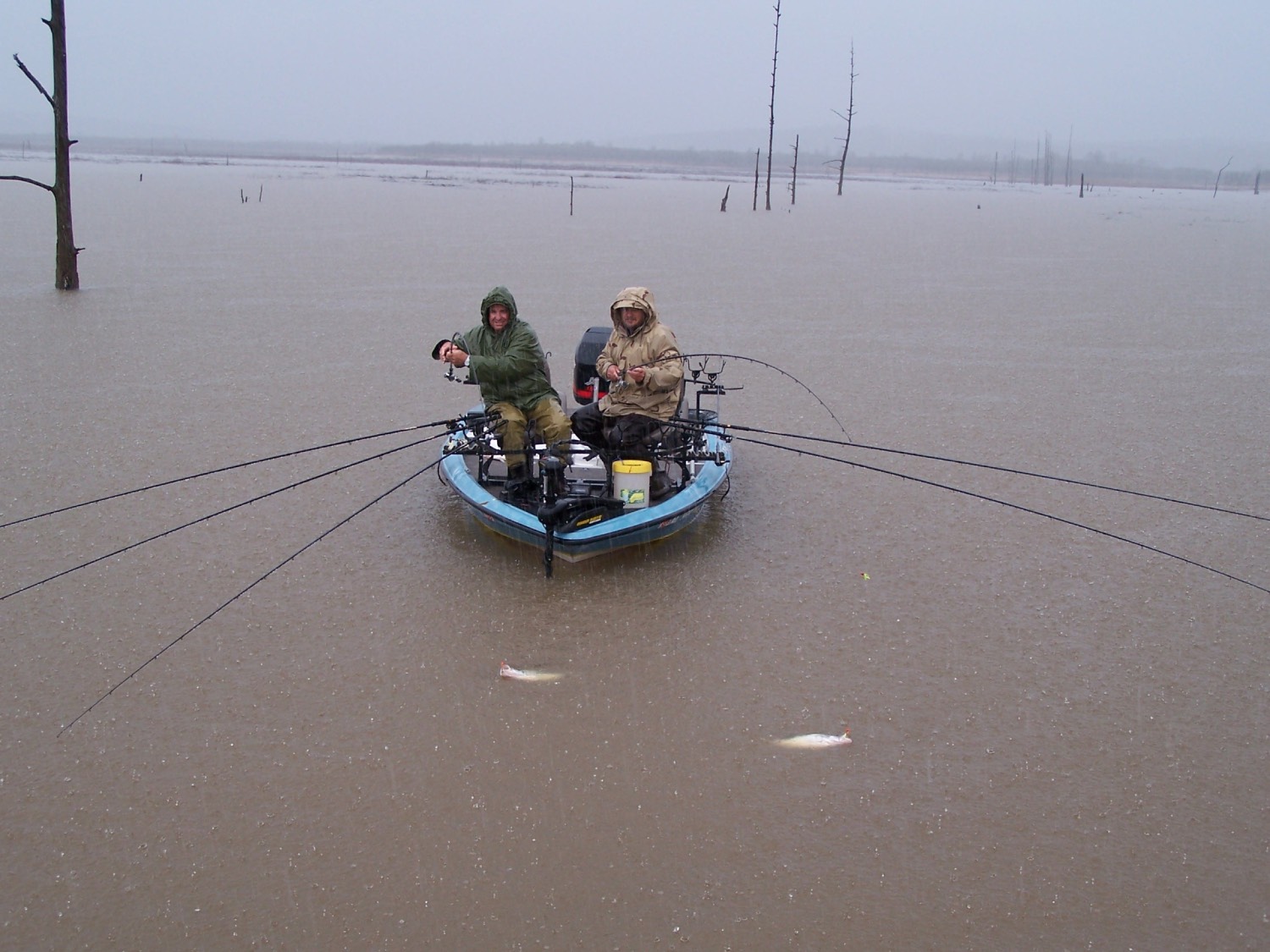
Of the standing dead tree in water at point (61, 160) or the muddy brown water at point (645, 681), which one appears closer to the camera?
the muddy brown water at point (645, 681)

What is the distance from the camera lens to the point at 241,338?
1101cm

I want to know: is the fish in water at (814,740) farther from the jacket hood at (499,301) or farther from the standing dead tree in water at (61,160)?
the standing dead tree in water at (61,160)

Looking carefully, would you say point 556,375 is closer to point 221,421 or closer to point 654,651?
point 221,421

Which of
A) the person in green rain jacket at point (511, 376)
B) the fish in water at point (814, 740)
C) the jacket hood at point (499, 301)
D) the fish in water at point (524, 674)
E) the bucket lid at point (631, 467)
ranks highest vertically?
the jacket hood at point (499, 301)

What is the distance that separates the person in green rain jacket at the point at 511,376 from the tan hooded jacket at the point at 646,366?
334 millimetres

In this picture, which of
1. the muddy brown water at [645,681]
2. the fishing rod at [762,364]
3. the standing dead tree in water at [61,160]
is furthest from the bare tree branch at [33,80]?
the fishing rod at [762,364]

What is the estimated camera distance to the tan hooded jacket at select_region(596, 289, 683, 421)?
6086mm

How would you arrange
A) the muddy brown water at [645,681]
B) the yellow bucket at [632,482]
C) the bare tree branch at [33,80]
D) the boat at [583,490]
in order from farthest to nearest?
1. the bare tree branch at [33,80]
2. the yellow bucket at [632,482]
3. the boat at [583,490]
4. the muddy brown water at [645,681]

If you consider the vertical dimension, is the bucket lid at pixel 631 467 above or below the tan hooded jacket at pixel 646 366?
below

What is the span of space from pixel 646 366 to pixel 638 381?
132 millimetres

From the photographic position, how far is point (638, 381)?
19.8ft

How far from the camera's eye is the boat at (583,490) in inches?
217

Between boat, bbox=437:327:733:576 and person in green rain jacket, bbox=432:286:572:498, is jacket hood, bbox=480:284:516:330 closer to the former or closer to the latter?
person in green rain jacket, bbox=432:286:572:498

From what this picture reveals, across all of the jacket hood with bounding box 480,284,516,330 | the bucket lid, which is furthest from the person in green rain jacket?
the bucket lid
